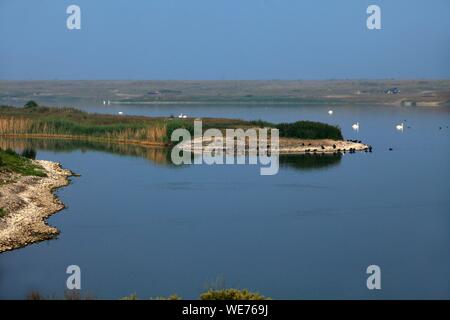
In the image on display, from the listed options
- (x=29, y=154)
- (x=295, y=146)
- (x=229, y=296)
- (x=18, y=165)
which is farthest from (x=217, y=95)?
(x=229, y=296)

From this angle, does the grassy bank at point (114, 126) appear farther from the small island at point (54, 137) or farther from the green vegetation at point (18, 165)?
the green vegetation at point (18, 165)

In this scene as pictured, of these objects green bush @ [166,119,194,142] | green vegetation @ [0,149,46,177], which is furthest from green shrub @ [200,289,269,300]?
green bush @ [166,119,194,142]

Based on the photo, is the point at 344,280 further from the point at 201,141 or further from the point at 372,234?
the point at 201,141

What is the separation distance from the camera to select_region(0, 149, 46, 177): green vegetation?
2597 cm

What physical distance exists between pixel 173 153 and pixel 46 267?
22.0 metres

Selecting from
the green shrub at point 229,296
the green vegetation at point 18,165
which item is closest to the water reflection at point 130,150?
the green vegetation at point 18,165

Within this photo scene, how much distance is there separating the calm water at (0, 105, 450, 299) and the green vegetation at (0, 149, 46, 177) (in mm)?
1344

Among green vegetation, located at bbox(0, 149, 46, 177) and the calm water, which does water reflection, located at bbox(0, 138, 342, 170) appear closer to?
the calm water

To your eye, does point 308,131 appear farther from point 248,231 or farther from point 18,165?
point 248,231

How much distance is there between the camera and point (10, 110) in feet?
172

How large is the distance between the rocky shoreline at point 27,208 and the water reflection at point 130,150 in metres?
9.49

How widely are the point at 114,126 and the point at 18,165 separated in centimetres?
1781
